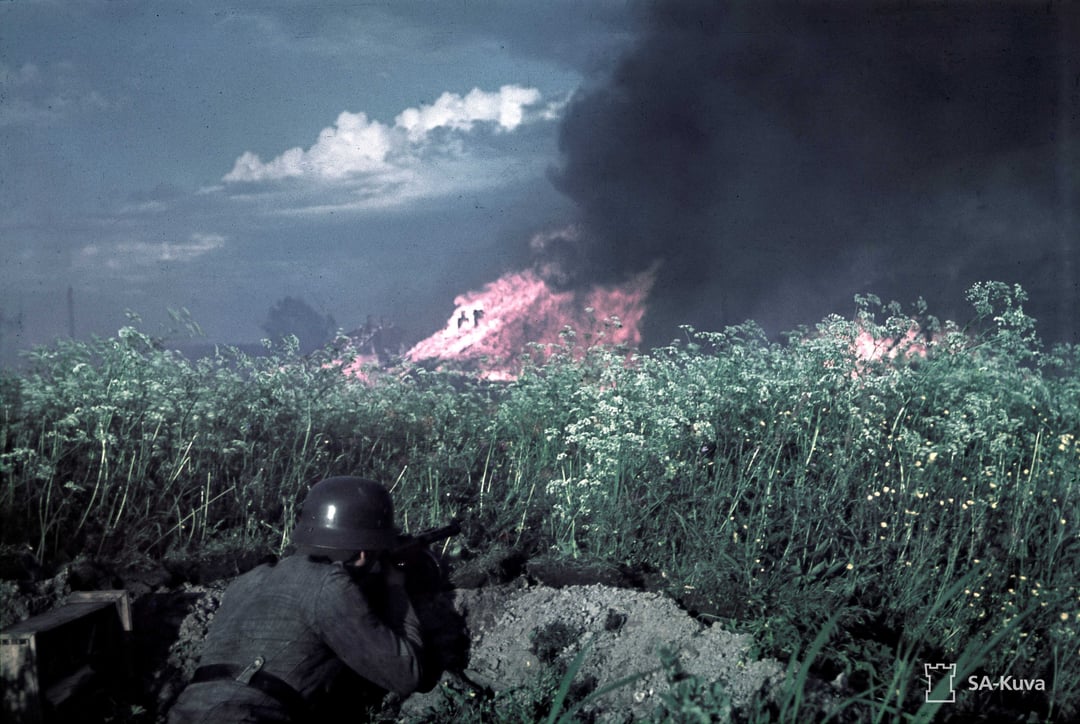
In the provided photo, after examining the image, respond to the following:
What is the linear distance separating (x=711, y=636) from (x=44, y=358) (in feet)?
16.7

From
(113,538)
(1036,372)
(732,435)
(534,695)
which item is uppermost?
(1036,372)

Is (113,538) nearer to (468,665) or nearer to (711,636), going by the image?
(468,665)

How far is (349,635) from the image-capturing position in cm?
398

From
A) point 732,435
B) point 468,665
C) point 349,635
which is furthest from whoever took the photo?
point 732,435

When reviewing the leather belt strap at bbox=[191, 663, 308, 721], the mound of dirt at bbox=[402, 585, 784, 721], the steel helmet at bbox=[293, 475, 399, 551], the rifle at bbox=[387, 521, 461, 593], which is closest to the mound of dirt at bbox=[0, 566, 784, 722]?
the mound of dirt at bbox=[402, 585, 784, 721]

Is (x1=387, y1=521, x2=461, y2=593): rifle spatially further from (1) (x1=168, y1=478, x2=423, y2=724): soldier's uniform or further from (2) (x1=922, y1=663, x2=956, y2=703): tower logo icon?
(2) (x1=922, y1=663, x2=956, y2=703): tower logo icon

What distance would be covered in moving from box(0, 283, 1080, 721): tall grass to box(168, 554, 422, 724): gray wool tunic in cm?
176

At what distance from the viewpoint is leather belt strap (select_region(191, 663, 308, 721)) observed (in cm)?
388

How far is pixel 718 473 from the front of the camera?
576cm

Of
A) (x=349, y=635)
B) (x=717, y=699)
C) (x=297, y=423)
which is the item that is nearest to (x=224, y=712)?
(x=349, y=635)

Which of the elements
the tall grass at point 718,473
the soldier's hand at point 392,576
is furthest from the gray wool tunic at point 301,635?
the tall grass at point 718,473

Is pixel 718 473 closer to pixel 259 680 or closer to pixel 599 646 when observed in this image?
pixel 599 646

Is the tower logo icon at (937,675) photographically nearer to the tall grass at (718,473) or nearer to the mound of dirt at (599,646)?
the tall grass at (718,473)

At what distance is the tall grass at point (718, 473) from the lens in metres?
4.88
